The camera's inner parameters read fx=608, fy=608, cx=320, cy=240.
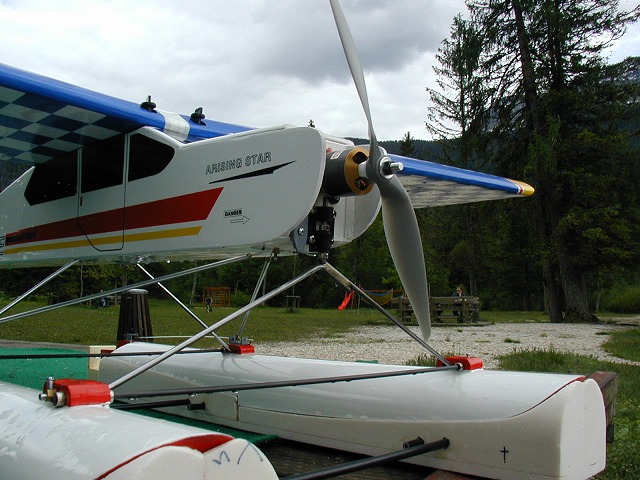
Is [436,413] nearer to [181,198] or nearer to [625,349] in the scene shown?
[181,198]

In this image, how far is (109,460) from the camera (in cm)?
189

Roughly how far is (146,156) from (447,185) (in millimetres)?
2637

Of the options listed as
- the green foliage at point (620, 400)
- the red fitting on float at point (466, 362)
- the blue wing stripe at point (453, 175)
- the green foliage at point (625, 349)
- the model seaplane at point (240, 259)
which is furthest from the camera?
the green foliage at point (625, 349)

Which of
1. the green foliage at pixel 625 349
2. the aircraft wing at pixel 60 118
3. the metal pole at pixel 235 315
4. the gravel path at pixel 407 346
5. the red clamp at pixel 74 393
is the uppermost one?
the aircraft wing at pixel 60 118

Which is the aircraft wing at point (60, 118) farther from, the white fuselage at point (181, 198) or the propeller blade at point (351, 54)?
the propeller blade at point (351, 54)

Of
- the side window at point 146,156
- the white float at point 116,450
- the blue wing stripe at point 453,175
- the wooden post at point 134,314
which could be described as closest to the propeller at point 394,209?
the blue wing stripe at point 453,175

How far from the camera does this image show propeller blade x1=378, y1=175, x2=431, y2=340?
3.88 metres

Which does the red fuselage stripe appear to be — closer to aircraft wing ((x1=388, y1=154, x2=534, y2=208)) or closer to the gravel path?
aircraft wing ((x1=388, y1=154, x2=534, y2=208))

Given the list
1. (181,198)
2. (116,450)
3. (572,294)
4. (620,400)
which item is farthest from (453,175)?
(572,294)

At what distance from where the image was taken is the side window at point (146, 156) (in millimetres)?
4223

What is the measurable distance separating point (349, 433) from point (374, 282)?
48.4 metres

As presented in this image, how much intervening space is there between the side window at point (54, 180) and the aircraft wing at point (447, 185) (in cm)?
272

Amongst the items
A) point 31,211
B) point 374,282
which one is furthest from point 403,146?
point 31,211

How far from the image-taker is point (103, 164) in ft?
15.6
